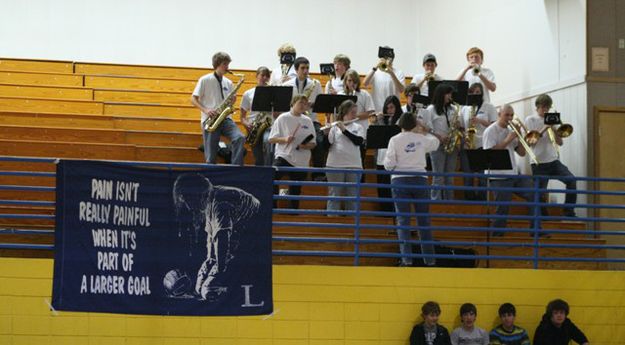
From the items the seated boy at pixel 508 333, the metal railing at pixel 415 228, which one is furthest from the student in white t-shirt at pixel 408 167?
the seated boy at pixel 508 333

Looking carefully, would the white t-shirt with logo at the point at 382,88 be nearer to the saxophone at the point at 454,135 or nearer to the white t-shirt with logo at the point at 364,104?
the white t-shirt with logo at the point at 364,104

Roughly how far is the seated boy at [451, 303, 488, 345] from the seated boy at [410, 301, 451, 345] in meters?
0.11

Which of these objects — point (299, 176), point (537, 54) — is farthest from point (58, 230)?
point (537, 54)

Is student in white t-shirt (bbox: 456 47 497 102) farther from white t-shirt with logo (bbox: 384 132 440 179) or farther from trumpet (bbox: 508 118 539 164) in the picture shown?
white t-shirt with logo (bbox: 384 132 440 179)

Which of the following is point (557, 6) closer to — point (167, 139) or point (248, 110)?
point (248, 110)

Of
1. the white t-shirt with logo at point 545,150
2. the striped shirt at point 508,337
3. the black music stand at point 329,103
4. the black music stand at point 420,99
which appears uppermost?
the black music stand at point 420,99

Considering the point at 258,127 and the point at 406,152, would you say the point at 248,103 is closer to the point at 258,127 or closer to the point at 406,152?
the point at 258,127

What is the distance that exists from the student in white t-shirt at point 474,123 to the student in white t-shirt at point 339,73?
1.63m

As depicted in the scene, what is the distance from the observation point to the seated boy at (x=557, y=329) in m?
11.2

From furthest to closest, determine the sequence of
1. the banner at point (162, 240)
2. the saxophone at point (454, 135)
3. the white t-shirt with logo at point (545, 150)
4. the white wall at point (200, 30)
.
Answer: the white wall at point (200, 30), the white t-shirt with logo at point (545, 150), the saxophone at point (454, 135), the banner at point (162, 240)

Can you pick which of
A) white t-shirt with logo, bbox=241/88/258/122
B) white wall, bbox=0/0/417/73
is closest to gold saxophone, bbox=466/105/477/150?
white t-shirt with logo, bbox=241/88/258/122

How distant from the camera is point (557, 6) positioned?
48.8 ft

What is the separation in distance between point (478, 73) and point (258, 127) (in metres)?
3.37

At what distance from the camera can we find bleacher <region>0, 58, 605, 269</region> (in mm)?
12172
